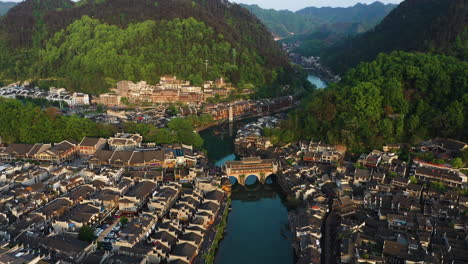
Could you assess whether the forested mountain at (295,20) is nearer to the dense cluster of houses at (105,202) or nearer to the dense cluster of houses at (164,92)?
the dense cluster of houses at (164,92)

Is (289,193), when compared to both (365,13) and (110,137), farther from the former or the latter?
(365,13)

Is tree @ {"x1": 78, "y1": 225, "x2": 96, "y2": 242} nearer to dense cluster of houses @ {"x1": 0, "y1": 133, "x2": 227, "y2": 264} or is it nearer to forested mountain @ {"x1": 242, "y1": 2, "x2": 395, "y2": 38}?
dense cluster of houses @ {"x1": 0, "y1": 133, "x2": 227, "y2": 264}

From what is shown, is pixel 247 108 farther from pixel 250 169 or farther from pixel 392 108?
pixel 250 169

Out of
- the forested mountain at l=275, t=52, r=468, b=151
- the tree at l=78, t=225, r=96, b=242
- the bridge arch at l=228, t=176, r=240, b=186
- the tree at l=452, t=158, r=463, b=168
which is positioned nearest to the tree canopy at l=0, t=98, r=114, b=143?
the bridge arch at l=228, t=176, r=240, b=186

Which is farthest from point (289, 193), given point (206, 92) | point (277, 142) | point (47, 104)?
point (47, 104)

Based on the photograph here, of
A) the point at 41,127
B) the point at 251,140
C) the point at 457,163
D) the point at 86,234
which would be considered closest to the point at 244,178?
the point at 251,140

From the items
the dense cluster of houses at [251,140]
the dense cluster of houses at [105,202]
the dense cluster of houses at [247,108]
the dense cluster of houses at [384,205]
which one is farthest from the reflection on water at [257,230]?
the dense cluster of houses at [247,108]
